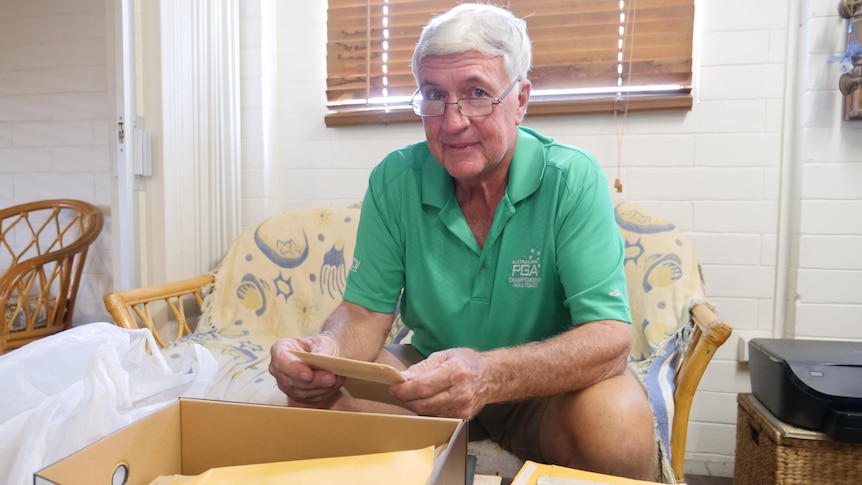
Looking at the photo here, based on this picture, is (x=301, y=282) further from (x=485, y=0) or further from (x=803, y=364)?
(x=803, y=364)

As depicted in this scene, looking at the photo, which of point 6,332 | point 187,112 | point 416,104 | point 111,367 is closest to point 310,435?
point 111,367

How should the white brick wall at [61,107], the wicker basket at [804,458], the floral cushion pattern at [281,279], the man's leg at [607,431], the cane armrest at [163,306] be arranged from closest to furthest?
1. the man's leg at [607,431]
2. the wicker basket at [804,458]
3. the cane armrest at [163,306]
4. the floral cushion pattern at [281,279]
5. the white brick wall at [61,107]

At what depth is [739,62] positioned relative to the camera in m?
1.85

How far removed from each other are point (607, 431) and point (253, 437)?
614 mm

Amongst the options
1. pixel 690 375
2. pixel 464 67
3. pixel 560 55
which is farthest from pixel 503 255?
pixel 560 55

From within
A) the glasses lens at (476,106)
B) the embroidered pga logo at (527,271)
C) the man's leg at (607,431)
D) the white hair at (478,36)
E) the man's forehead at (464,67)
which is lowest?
the man's leg at (607,431)

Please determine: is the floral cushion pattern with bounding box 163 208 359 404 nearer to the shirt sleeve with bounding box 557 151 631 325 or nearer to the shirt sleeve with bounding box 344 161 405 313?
the shirt sleeve with bounding box 344 161 405 313

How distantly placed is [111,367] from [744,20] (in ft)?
6.52

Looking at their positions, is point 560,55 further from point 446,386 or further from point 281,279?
point 446,386

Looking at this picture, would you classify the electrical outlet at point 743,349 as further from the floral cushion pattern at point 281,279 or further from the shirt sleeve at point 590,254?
the floral cushion pattern at point 281,279

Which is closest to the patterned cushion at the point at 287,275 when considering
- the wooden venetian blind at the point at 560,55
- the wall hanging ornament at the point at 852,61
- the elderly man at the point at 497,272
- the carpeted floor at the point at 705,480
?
the wooden venetian blind at the point at 560,55

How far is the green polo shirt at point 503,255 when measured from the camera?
44.4 inches

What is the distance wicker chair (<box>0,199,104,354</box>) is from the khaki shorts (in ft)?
6.23

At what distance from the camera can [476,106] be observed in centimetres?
116
